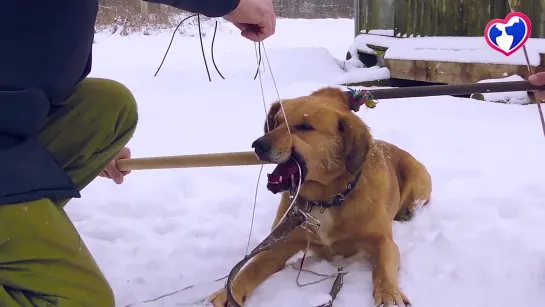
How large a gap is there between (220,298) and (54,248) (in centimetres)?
Answer: 68

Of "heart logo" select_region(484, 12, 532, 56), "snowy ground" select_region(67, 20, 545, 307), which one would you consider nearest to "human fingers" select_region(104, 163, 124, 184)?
"snowy ground" select_region(67, 20, 545, 307)

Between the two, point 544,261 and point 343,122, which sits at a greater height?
point 343,122

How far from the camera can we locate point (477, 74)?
18.3 feet

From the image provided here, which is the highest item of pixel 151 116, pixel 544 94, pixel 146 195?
pixel 544 94

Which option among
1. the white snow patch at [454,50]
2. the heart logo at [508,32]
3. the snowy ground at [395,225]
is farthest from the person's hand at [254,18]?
the white snow patch at [454,50]

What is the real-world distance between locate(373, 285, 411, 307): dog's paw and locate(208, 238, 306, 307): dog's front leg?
0.45 metres

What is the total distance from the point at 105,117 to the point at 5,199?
23.1 inches

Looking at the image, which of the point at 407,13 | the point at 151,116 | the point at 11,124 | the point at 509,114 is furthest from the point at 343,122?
the point at 407,13

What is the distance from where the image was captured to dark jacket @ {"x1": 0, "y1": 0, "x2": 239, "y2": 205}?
1.46m

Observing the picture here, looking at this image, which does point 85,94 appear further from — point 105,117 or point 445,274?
point 445,274

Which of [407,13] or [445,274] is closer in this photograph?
[445,274]

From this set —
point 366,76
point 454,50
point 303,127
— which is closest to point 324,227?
point 303,127

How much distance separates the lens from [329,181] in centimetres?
242

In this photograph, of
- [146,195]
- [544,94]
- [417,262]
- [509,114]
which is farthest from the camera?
[509,114]
